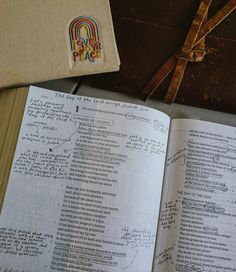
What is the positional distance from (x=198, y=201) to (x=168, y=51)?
0.78 ft

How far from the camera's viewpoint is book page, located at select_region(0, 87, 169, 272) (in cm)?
44

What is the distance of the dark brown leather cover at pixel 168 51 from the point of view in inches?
20.2

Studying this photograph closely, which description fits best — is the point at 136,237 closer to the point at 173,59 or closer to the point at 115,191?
the point at 115,191

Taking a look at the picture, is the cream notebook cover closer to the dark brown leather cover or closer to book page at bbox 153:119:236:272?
the dark brown leather cover

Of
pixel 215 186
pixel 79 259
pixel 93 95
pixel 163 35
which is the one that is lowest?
pixel 79 259

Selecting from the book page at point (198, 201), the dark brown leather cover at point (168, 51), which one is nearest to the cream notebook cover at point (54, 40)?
the dark brown leather cover at point (168, 51)

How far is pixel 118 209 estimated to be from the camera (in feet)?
1.47

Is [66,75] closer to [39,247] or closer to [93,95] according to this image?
[93,95]

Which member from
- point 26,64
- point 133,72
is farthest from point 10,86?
point 133,72

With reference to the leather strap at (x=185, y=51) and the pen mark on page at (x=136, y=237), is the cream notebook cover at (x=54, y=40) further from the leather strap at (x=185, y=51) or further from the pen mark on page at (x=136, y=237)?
the pen mark on page at (x=136, y=237)

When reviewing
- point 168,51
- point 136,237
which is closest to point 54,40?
point 168,51

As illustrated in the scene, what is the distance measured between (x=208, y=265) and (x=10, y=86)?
38 centimetres

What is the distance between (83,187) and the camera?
1.50ft

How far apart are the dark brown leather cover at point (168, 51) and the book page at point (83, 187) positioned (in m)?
0.05
